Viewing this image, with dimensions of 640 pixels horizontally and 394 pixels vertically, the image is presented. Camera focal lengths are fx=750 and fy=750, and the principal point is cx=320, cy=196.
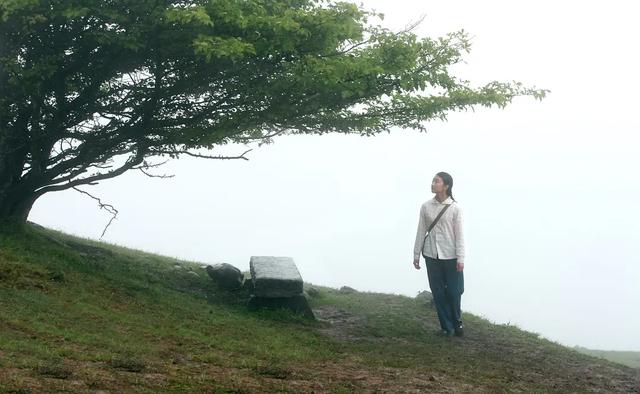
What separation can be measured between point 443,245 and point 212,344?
14.3ft

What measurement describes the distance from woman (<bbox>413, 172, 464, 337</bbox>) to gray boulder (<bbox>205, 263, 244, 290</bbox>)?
4835 mm

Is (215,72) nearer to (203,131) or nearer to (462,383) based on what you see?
(203,131)

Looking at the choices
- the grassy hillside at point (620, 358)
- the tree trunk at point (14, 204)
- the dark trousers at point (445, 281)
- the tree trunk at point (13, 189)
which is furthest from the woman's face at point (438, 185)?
the grassy hillside at point (620, 358)

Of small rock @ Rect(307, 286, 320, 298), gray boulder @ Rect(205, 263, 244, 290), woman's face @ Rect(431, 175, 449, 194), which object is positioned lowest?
gray boulder @ Rect(205, 263, 244, 290)

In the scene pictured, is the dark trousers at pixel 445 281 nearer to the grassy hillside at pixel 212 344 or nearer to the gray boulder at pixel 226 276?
the grassy hillside at pixel 212 344

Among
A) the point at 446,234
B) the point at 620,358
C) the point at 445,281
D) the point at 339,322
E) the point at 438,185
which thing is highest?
the point at 438,185

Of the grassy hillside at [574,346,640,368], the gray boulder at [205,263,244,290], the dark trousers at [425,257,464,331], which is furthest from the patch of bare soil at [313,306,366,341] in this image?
the grassy hillside at [574,346,640,368]

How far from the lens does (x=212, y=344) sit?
986cm

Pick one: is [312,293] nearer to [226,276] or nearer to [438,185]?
[226,276]

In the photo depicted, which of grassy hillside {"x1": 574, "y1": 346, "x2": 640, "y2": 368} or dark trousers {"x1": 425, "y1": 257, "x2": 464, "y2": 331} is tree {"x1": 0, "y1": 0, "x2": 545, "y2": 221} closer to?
dark trousers {"x1": 425, "y1": 257, "x2": 464, "y2": 331}

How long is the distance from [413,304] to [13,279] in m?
8.53

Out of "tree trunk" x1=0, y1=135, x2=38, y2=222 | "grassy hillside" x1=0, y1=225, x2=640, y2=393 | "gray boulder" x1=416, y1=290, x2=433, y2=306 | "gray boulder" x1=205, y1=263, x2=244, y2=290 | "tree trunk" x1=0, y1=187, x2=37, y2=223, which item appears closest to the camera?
"grassy hillside" x1=0, y1=225, x2=640, y2=393

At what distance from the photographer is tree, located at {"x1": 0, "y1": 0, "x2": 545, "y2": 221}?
39.2 ft

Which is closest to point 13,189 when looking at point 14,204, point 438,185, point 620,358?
point 14,204
